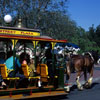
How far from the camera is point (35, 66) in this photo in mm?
9461

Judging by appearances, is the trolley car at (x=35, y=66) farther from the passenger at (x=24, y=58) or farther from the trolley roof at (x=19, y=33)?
the passenger at (x=24, y=58)

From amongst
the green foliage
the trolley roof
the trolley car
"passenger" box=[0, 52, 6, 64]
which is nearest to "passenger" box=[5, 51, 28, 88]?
the trolley car

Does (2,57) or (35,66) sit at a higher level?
(2,57)

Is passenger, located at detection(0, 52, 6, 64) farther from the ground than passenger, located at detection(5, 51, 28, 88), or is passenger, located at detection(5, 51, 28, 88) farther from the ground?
passenger, located at detection(0, 52, 6, 64)

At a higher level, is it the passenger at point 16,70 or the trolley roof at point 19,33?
the trolley roof at point 19,33

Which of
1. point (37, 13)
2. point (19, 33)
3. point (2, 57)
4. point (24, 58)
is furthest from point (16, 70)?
point (37, 13)

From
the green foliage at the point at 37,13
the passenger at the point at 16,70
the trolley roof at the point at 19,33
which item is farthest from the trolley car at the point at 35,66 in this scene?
the green foliage at the point at 37,13

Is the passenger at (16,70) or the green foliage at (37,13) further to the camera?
the green foliage at (37,13)

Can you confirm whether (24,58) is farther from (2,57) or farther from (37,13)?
(37,13)

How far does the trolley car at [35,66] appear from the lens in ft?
29.0

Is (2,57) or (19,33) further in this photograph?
(2,57)

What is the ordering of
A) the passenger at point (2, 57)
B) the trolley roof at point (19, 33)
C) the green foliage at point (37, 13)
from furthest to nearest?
the green foliage at point (37, 13) → the passenger at point (2, 57) → the trolley roof at point (19, 33)

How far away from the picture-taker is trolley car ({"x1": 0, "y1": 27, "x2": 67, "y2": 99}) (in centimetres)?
883

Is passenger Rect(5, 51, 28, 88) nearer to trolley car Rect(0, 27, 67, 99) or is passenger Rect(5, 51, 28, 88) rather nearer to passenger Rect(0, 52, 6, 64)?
trolley car Rect(0, 27, 67, 99)
